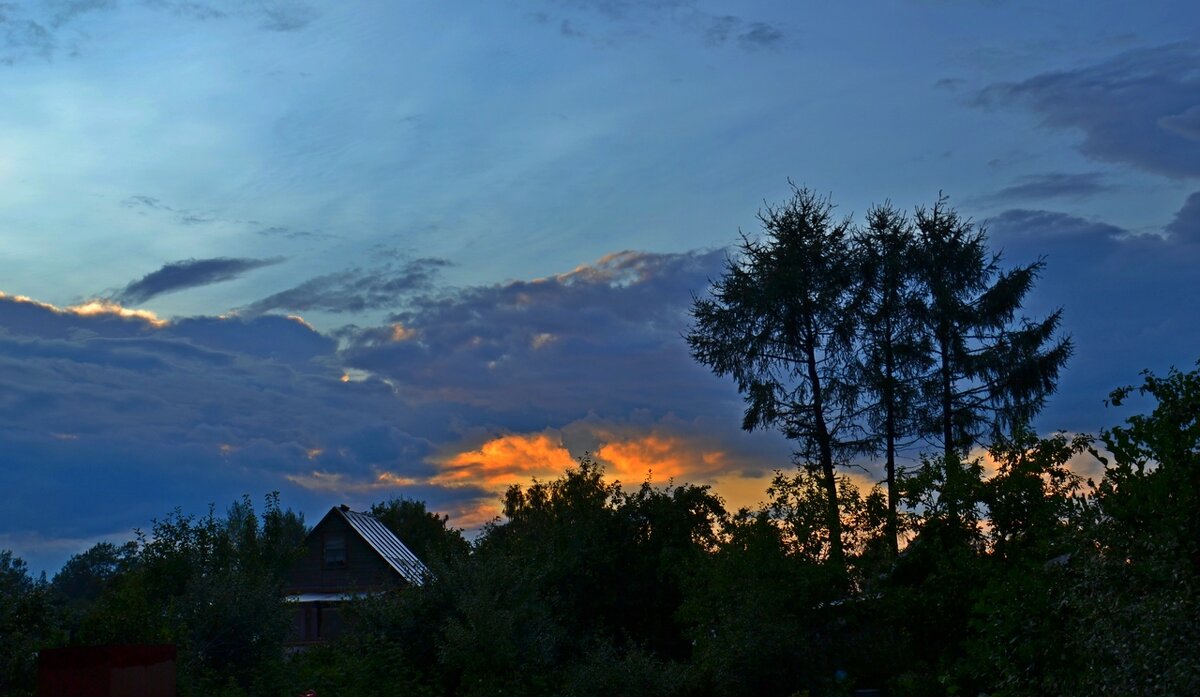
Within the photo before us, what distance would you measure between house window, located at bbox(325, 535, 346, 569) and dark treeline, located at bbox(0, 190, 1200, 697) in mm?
11664

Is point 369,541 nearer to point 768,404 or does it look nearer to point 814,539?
point 768,404

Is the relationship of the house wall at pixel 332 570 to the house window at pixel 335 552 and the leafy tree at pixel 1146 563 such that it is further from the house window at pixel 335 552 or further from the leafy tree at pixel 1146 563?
the leafy tree at pixel 1146 563

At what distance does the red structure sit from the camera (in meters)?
15.0

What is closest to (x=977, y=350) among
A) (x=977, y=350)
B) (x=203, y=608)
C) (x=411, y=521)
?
(x=977, y=350)

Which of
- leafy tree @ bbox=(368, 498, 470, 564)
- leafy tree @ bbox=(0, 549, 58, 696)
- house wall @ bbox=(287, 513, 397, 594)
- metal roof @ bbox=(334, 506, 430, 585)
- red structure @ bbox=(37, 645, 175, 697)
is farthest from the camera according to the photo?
leafy tree @ bbox=(368, 498, 470, 564)

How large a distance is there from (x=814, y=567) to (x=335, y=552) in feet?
116

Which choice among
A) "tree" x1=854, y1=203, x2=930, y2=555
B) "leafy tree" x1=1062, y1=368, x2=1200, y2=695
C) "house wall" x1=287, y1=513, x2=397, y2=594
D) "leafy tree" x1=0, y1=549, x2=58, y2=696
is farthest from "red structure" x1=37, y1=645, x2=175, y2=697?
"house wall" x1=287, y1=513, x2=397, y2=594

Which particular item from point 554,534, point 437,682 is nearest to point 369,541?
point 554,534

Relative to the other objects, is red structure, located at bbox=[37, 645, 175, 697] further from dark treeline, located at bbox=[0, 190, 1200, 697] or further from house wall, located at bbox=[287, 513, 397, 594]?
house wall, located at bbox=[287, 513, 397, 594]

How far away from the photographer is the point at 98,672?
49.4 feet

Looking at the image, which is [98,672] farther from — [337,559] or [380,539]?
[380,539]

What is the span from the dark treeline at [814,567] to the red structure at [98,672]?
5221 mm

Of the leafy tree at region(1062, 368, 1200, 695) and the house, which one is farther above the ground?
the house

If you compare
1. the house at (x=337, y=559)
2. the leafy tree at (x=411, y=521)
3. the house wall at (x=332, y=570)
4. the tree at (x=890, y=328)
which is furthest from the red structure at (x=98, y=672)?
the leafy tree at (x=411, y=521)
